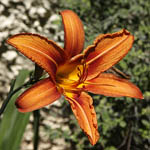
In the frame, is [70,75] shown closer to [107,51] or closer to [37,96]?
[107,51]

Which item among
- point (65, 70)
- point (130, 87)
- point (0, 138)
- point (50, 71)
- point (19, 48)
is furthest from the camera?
point (0, 138)

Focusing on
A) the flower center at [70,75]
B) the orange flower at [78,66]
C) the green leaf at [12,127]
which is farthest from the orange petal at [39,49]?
the green leaf at [12,127]

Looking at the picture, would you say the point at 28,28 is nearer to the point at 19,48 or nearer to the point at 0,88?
the point at 0,88

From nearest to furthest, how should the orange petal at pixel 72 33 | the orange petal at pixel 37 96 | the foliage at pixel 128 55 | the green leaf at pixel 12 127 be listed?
the orange petal at pixel 37 96 < the orange petal at pixel 72 33 < the green leaf at pixel 12 127 < the foliage at pixel 128 55

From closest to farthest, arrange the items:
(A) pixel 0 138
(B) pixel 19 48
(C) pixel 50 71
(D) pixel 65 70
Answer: (B) pixel 19 48 → (C) pixel 50 71 → (D) pixel 65 70 → (A) pixel 0 138

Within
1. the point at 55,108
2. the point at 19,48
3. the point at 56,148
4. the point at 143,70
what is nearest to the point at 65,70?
the point at 19,48

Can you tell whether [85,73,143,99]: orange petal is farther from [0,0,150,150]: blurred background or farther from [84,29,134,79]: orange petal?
[0,0,150,150]: blurred background

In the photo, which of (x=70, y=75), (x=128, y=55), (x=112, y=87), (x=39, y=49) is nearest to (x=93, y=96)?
(x=128, y=55)

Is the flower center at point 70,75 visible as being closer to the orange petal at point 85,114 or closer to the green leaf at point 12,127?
the orange petal at point 85,114
